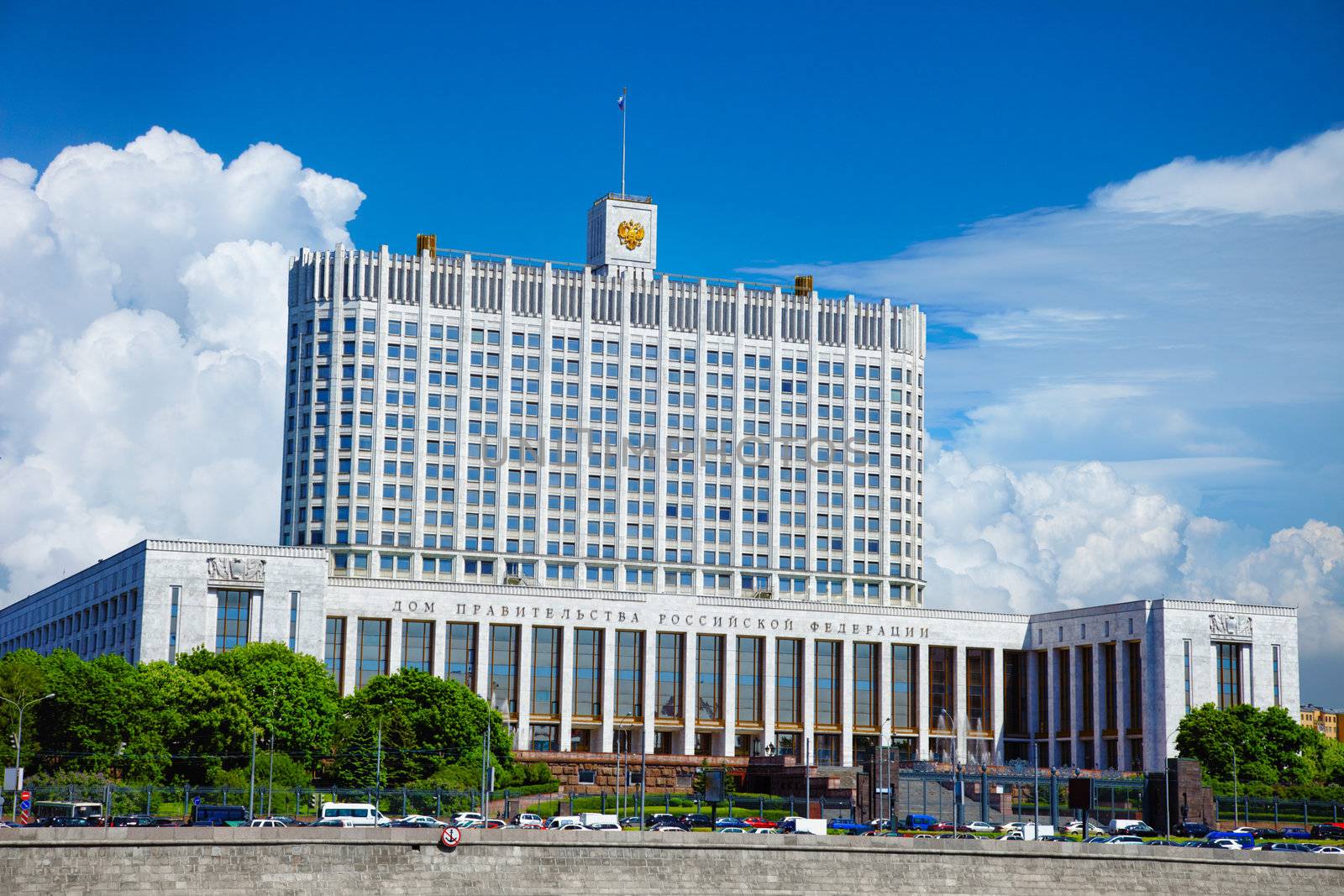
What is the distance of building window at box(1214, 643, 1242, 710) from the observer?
18575 centimetres

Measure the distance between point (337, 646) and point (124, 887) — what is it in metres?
101

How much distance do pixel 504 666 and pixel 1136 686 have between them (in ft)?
206

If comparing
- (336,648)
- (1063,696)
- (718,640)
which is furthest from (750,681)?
(336,648)

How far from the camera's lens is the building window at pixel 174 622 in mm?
168500

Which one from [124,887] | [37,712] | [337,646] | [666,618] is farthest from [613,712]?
[124,887]

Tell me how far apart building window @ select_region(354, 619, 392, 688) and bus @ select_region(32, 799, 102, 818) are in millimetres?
73131

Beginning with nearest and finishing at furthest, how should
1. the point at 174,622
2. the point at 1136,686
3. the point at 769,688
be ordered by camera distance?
the point at 174,622 → the point at 1136,686 → the point at 769,688

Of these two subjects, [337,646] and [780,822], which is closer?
[780,822]

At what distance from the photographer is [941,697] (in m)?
199

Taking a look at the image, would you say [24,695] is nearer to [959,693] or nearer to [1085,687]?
[959,693]

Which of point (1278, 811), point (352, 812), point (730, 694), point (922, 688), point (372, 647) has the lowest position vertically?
point (1278, 811)

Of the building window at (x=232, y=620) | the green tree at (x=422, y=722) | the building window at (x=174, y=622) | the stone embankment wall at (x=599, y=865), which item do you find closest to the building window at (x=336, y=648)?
the building window at (x=232, y=620)

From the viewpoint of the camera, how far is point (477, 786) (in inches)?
5630

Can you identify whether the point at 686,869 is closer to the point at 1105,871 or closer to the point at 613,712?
the point at 1105,871
